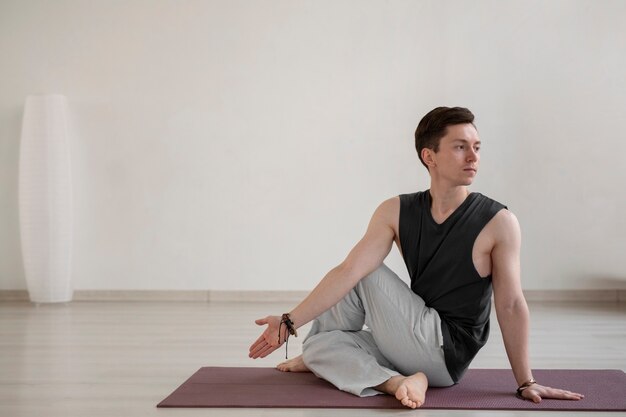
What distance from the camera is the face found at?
259 centimetres

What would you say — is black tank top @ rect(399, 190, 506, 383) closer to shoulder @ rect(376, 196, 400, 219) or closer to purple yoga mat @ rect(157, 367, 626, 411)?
shoulder @ rect(376, 196, 400, 219)

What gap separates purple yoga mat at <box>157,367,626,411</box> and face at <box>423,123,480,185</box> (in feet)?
2.29

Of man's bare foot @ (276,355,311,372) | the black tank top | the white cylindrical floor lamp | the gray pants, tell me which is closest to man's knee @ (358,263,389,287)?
the gray pants

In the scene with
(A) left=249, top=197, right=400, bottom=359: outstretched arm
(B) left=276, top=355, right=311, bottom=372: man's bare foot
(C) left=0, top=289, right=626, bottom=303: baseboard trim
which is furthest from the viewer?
(C) left=0, top=289, right=626, bottom=303: baseboard trim

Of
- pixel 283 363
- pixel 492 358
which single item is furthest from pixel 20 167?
pixel 492 358

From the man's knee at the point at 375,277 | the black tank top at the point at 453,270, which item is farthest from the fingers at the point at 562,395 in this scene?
the man's knee at the point at 375,277

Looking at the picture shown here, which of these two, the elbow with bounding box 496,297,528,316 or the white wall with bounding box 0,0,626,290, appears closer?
the elbow with bounding box 496,297,528,316

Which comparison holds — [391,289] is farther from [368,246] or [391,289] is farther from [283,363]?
[283,363]

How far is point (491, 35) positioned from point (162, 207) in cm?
260

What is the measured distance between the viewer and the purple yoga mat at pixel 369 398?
2541mm

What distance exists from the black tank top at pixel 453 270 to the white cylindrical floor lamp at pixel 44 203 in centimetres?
356

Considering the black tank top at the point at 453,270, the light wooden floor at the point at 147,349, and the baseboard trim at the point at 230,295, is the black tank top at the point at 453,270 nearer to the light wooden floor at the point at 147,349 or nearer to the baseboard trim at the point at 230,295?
the light wooden floor at the point at 147,349

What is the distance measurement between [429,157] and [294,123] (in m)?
3.19

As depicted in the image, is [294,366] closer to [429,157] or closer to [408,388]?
[408,388]
